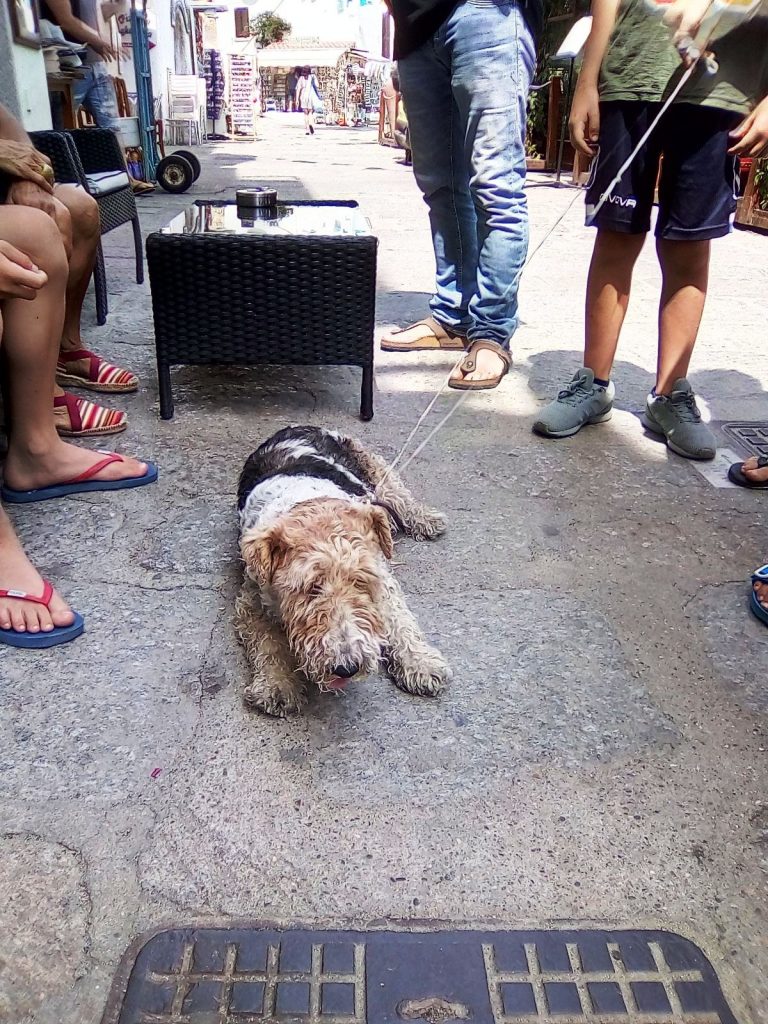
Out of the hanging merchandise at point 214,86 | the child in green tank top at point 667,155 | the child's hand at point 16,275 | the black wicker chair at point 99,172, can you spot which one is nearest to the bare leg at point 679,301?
the child in green tank top at point 667,155

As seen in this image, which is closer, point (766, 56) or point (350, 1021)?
point (350, 1021)

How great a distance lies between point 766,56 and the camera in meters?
2.64

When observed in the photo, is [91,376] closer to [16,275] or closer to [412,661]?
[16,275]

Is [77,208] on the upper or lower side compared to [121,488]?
upper

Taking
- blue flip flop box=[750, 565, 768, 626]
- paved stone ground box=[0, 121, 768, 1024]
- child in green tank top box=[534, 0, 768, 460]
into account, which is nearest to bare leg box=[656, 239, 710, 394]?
child in green tank top box=[534, 0, 768, 460]

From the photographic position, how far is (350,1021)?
1.26m

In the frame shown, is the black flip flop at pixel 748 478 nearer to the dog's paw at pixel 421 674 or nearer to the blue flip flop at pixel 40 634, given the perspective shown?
the dog's paw at pixel 421 674

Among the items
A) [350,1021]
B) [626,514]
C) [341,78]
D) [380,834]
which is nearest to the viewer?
[350,1021]

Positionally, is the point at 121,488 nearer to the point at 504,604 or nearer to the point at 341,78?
the point at 504,604

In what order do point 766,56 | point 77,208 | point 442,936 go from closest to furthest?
point 442,936 < point 766,56 < point 77,208

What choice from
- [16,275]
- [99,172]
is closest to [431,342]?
[99,172]

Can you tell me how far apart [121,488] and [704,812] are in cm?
224

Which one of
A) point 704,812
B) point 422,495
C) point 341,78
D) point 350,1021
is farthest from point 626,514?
point 341,78

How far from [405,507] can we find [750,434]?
1847 mm
